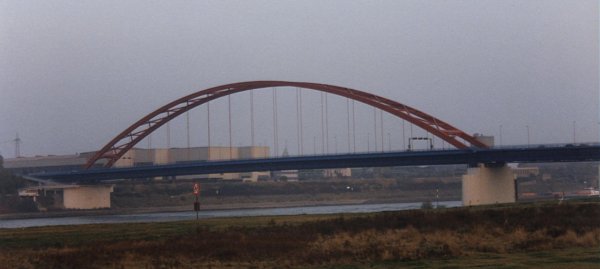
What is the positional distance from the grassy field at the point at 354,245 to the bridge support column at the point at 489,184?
48962 mm

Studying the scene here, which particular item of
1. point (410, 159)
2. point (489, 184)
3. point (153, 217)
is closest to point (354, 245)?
point (410, 159)

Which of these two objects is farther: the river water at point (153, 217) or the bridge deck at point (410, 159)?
the bridge deck at point (410, 159)

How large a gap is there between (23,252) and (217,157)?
4864 inches

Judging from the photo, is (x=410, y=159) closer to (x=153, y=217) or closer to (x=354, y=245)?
(x=153, y=217)

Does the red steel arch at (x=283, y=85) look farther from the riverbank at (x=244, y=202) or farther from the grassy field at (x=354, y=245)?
the grassy field at (x=354, y=245)

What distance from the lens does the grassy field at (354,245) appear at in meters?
29.0

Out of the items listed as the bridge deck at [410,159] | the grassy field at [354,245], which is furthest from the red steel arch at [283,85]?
the grassy field at [354,245]

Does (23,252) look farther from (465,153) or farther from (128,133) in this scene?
(128,133)

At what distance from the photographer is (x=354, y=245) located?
3356cm

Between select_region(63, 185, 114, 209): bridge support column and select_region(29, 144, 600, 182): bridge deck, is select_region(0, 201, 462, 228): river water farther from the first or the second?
select_region(63, 185, 114, 209): bridge support column

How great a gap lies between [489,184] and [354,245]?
2536 inches

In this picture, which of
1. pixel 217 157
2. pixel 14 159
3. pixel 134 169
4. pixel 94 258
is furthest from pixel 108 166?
pixel 94 258

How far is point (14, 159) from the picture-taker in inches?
7303

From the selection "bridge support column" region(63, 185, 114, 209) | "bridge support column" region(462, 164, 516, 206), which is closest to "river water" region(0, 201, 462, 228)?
"bridge support column" region(462, 164, 516, 206)
